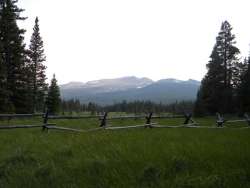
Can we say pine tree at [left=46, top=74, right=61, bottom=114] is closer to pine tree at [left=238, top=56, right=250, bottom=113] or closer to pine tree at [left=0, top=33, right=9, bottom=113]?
pine tree at [left=0, top=33, right=9, bottom=113]

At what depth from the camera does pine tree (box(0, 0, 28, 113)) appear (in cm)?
3088

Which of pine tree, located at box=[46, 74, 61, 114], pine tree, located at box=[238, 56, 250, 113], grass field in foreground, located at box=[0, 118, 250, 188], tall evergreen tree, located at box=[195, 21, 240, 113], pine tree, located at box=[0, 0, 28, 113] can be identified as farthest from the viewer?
pine tree, located at box=[46, 74, 61, 114]

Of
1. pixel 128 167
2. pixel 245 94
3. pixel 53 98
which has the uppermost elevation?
pixel 245 94

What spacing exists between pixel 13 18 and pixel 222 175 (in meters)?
30.2

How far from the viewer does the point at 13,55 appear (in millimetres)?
31547

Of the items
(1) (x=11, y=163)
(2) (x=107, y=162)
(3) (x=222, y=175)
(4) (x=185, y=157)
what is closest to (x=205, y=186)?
(3) (x=222, y=175)

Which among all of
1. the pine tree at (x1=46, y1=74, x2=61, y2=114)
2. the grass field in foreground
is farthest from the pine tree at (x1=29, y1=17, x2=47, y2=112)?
the grass field in foreground

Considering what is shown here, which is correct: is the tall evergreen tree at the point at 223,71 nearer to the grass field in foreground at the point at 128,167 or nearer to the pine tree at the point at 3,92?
the pine tree at the point at 3,92

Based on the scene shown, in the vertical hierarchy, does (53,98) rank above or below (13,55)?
below

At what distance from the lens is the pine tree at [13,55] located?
3088 centimetres

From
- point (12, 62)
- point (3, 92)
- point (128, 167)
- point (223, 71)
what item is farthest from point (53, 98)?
point (128, 167)

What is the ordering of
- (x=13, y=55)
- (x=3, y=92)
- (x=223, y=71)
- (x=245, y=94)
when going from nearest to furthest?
(x=3, y=92), (x=13, y=55), (x=245, y=94), (x=223, y=71)

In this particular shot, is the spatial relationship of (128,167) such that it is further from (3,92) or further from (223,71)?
(223,71)

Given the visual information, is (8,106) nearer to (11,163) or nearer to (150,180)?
(11,163)
